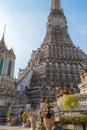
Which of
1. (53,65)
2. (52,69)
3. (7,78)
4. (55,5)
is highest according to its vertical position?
(55,5)

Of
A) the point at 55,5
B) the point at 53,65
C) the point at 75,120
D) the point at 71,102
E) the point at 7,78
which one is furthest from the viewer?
the point at 55,5

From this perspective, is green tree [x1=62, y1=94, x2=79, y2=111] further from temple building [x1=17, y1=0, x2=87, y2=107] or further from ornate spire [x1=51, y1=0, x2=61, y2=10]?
ornate spire [x1=51, y1=0, x2=61, y2=10]

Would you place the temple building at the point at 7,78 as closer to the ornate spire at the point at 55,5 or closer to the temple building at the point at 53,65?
the temple building at the point at 53,65

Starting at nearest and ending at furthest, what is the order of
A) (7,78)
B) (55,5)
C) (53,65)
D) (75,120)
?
(75,120) → (7,78) → (53,65) → (55,5)

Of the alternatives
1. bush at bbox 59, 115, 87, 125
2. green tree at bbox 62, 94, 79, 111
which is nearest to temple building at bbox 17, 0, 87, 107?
green tree at bbox 62, 94, 79, 111

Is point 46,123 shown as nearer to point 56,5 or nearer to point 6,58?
point 6,58

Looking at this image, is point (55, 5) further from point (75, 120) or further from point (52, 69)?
point (75, 120)

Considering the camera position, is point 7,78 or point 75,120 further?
point 7,78

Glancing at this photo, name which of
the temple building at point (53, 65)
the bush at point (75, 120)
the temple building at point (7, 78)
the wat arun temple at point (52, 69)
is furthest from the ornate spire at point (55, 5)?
the bush at point (75, 120)

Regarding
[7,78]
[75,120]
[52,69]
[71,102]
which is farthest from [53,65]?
[75,120]

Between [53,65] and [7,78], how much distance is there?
49.2ft

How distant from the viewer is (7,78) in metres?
47.4

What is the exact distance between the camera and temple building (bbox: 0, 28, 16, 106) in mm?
42500

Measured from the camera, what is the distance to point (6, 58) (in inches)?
1950
